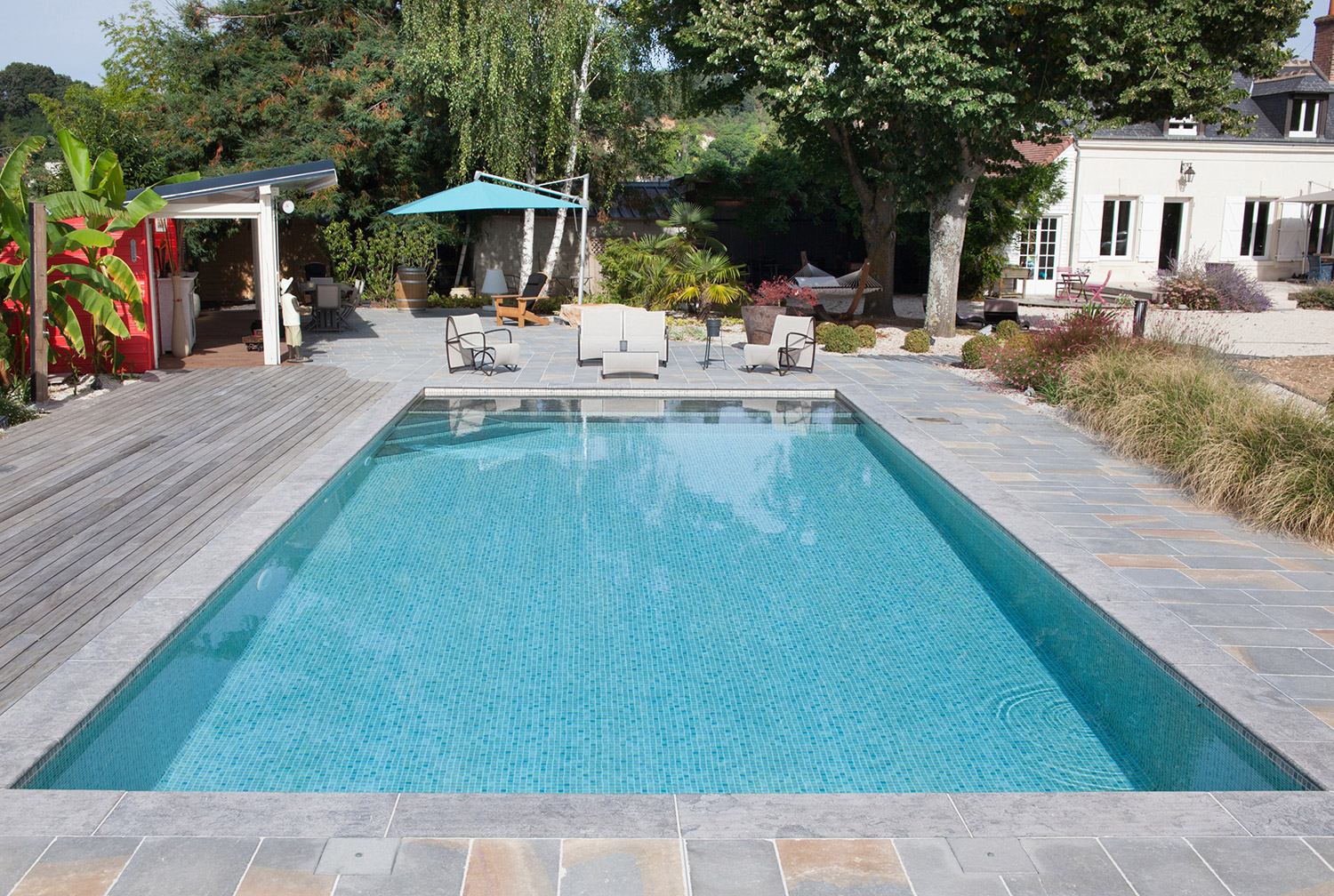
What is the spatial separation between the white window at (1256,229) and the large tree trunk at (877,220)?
1324cm

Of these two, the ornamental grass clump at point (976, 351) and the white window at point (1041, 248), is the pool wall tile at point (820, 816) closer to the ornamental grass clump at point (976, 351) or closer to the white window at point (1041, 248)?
the ornamental grass clump at point (976, 351)

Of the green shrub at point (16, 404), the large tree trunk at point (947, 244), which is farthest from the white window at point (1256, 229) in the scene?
the green shrub at point (16, 404)

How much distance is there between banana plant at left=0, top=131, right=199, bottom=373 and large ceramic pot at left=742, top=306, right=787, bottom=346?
774 centimetres

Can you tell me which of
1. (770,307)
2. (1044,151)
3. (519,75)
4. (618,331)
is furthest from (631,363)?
(1044,151)

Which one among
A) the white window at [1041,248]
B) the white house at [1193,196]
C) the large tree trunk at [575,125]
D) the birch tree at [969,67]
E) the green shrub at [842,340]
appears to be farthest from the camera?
the white house at [1193,196]

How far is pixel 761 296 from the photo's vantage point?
16.7 metres

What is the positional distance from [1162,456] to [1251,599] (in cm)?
311

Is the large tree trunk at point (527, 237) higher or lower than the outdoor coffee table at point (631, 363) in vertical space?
higher

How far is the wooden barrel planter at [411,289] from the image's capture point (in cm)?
2027

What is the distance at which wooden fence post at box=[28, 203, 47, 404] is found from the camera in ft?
30.8

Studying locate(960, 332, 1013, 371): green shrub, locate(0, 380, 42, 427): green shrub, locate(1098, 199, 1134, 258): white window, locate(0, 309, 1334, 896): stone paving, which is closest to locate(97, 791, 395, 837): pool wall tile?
locate(0, 309, 1334, 896): stone paving

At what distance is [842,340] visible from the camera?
584 inches

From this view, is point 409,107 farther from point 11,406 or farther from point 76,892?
point 76,892

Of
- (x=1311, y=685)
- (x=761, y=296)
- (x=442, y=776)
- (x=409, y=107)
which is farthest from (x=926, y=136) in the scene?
(x=442, y=776)
